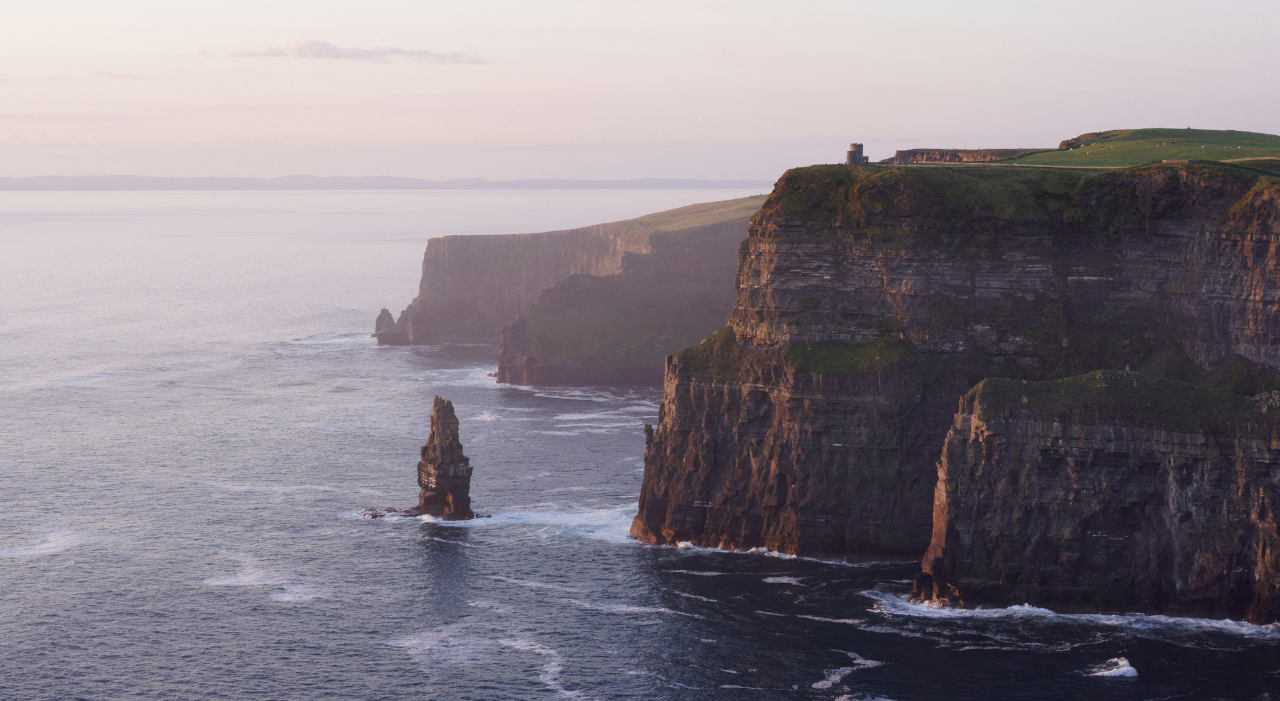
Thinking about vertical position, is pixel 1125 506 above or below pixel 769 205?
below

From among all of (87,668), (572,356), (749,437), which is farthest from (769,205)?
(572,356)

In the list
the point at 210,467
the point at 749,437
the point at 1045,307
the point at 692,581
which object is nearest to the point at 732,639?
the point at 692,581

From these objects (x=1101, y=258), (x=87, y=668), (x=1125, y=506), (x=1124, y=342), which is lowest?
(x=87, y=668)

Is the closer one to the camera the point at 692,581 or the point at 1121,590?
the point at 1121,590

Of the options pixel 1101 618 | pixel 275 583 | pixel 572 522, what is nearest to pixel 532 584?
pixel 572 522

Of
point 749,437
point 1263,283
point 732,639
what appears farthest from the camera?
point 749,437

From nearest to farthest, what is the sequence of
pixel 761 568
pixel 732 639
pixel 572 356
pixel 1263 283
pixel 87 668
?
pixel 87 668 → pixel 732 639 → pixel 1263 283 → pixel 761 568 → pixel 572 356

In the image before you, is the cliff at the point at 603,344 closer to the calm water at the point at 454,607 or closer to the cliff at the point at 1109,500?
the calm water at the point at 454,607

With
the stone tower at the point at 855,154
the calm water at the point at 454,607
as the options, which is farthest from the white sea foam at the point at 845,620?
the stone tower at the point at 855,154

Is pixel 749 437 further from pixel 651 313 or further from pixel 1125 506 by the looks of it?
pixel 651 313

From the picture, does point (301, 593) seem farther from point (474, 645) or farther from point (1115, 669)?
point (1115, 669)
